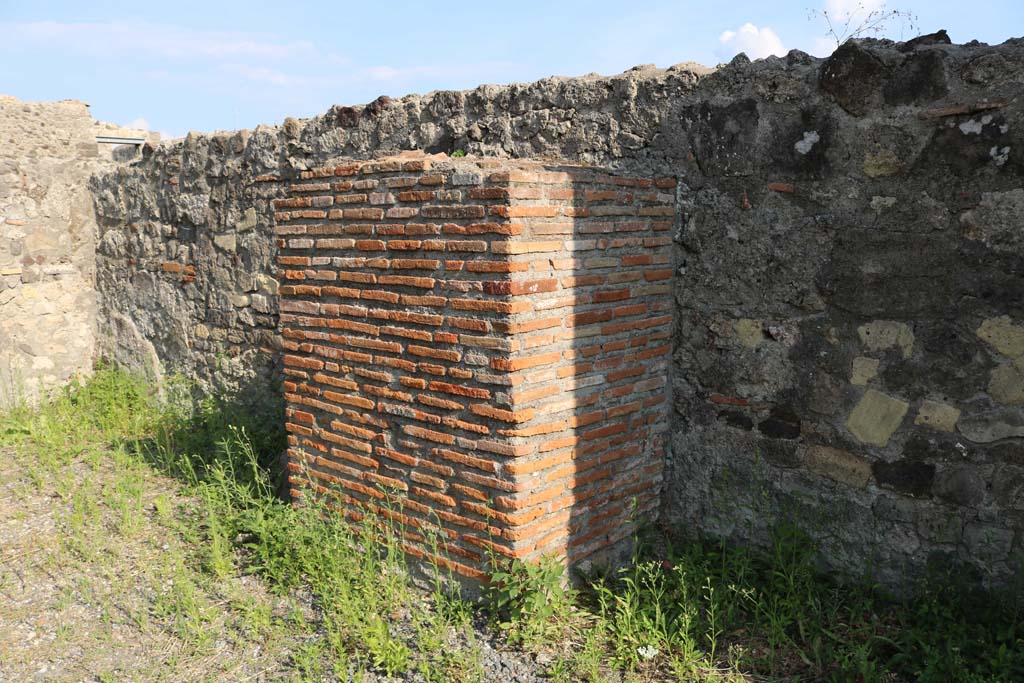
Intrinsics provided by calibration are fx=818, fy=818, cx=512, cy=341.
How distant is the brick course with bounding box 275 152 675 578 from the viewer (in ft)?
9.80

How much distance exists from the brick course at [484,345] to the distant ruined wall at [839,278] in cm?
22

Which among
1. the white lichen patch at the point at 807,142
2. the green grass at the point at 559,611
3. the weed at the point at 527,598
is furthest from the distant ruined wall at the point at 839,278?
the weed at the point at 527,598

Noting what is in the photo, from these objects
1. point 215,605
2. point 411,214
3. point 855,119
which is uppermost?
point 855,119

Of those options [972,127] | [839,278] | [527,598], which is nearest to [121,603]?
[527,598]

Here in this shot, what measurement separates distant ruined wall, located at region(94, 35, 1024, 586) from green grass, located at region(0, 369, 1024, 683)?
0.20 meters

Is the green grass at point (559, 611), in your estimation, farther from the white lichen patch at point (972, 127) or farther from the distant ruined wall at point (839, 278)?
the white lichen patch at point (972, 127)

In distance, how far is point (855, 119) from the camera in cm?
298

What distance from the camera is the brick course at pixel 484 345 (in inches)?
118

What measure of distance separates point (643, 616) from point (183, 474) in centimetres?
297

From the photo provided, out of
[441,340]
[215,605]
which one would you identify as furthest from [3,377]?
[441,340]

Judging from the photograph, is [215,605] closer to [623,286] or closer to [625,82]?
[623,286]

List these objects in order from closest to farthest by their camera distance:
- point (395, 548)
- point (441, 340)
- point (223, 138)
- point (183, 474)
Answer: point (441, 340)
point (395, 548)
point (183, 474)
point (223, 138)

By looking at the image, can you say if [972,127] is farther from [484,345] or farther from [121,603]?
[121,603]

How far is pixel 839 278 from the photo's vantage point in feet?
10.1
